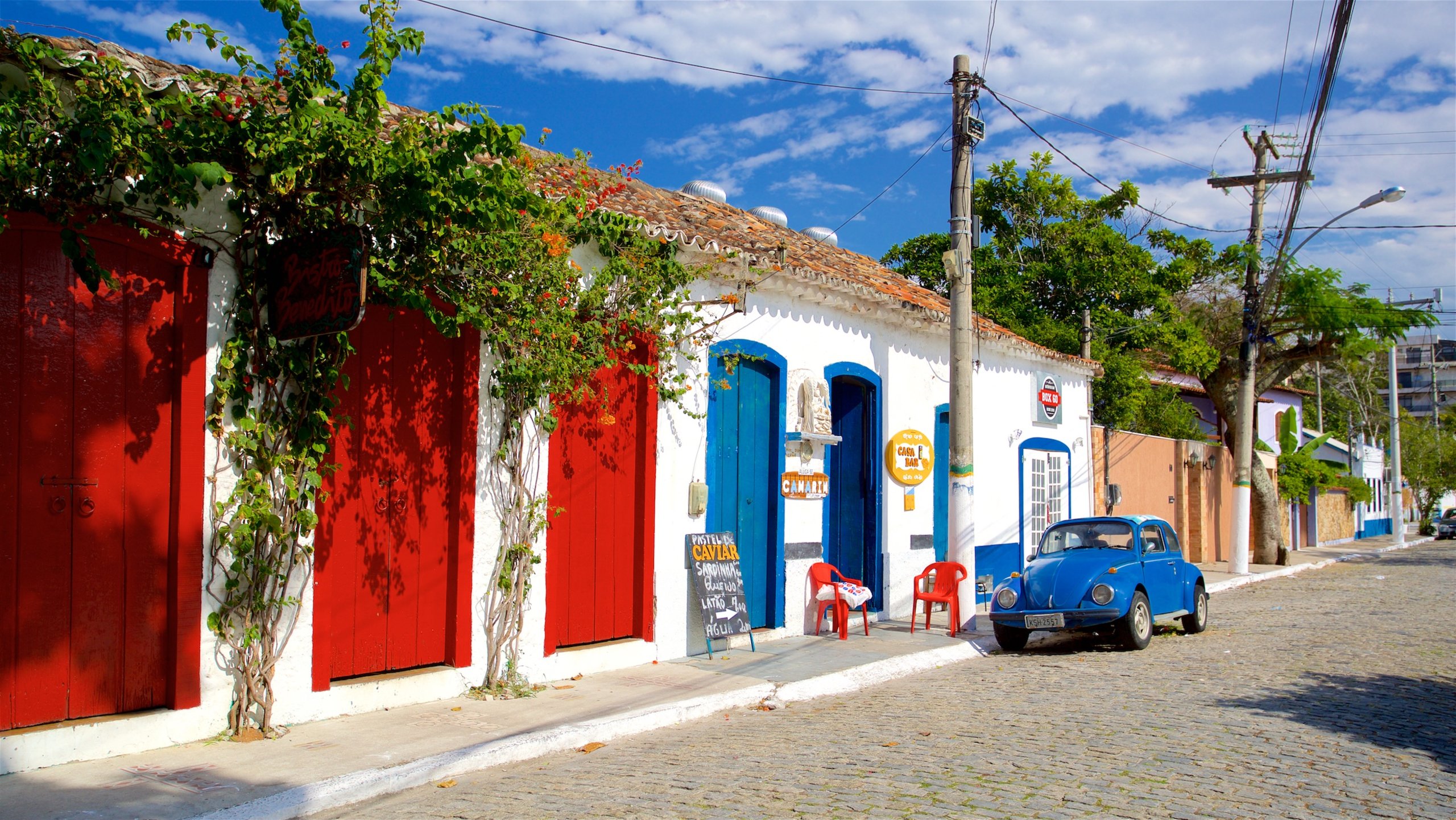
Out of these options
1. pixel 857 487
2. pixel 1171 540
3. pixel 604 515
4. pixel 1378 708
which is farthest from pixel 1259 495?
pixel 604 515

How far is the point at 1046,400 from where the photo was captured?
16000mm

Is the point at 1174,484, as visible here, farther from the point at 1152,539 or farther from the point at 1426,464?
the point at 1426,464

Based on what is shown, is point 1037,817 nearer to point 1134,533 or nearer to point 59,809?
point 59,809

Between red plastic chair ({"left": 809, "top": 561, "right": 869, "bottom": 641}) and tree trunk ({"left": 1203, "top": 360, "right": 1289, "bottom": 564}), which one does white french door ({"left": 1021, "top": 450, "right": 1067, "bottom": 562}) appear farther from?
tree trunk ({"left": 1203, "top": 360, "right": 1289, "bottom": 564})

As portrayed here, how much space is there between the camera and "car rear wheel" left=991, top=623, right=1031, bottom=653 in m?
10.8

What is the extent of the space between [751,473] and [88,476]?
20.5ft

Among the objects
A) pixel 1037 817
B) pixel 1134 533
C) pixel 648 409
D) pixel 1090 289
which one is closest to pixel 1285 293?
pixel 1090 289

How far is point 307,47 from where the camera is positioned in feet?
18.4

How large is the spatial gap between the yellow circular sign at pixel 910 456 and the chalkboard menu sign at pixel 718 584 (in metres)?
3.03

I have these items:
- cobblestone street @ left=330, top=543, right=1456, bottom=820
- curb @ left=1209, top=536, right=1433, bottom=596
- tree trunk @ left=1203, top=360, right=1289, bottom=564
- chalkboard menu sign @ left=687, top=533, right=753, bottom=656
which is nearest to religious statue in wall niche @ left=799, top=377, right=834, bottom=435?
chalkboard menu sign @ left=687, top=533, right=753, bottom=656

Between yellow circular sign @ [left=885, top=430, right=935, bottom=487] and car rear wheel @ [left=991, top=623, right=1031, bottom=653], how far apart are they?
2285mm

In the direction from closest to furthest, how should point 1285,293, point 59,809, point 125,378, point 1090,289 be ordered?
1. point 59,809
2. point 125,378
3. point 1285,293
4. point 1090,289

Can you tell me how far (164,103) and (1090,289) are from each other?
69.6 feet

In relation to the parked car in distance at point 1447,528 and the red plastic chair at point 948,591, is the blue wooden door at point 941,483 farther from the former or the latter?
the parked car in distance at point 1447,528
